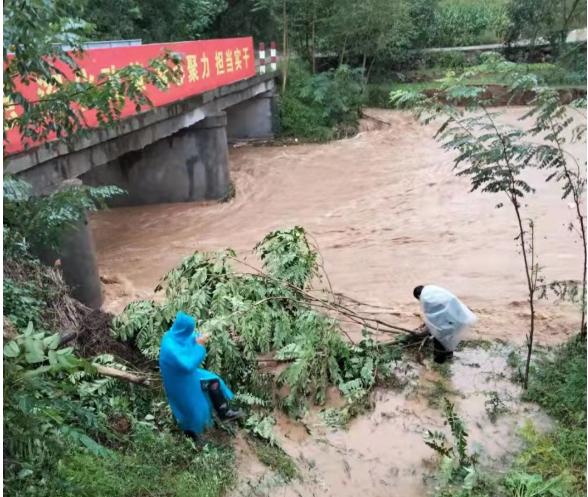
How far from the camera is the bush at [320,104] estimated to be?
18.3 m

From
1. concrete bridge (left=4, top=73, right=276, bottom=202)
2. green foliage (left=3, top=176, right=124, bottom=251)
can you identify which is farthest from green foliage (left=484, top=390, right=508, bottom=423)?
concrete bridge (left=4, top=73, right=276, bottom=202)

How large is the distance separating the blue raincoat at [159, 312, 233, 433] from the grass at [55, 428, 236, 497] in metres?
0.16

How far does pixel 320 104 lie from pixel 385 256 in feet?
34.6

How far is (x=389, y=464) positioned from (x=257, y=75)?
13056mm

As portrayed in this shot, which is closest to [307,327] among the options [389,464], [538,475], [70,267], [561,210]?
[389,464]

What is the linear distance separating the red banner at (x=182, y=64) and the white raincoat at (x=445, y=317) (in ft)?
9.85

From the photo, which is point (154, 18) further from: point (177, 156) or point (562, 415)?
point (562, 415)

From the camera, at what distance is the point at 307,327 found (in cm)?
541

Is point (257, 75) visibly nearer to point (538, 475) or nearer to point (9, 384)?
point (538, 475)

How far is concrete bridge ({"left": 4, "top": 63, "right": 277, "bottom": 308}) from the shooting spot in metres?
7.38

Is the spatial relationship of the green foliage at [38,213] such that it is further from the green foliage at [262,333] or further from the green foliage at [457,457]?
the green foliage at [457,457]

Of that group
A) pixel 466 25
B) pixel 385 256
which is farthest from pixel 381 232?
pixel 466 25

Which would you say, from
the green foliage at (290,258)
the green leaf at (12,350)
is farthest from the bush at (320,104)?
the green leaf at (12,350)

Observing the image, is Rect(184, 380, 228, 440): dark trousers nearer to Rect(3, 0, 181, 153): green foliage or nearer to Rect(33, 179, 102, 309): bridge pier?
Rect(3, 0, 181, 153): green foliage
